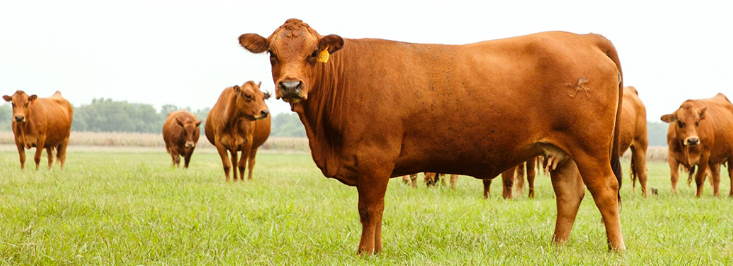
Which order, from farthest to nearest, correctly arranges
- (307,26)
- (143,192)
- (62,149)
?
1. (62,149)
2. (143,192)
3. (307,26)

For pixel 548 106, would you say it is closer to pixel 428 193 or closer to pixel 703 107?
pixel 428 193

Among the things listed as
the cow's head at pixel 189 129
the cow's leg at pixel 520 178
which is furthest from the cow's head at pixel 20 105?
the cow's leg at pixel 520 178

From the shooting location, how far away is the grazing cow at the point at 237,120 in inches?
552

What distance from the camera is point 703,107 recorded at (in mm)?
13461

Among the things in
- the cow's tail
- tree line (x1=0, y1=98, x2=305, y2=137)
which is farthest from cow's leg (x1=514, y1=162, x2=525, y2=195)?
tree line (x1=0, y1=98, x2=305, y2=137)

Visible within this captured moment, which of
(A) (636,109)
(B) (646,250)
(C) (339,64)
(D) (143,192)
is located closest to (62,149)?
(D) (143,192)

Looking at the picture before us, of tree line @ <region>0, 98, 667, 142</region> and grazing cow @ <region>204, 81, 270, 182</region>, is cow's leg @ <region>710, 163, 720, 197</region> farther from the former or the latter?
tree line @ <region>0, 98, 667, 142</region>

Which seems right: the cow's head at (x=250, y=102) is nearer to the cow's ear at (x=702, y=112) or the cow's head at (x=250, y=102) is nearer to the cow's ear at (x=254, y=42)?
the cow's ear at (x=702, y=112)

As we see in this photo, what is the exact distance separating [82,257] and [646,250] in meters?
4.55

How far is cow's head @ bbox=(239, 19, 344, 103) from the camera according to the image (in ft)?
16.9

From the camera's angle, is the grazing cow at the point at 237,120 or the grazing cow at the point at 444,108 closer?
the grazing cow at the point at 444,108

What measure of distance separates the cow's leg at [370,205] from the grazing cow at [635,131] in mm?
8232

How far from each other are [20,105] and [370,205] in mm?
14772

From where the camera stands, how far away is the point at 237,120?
14.6m
